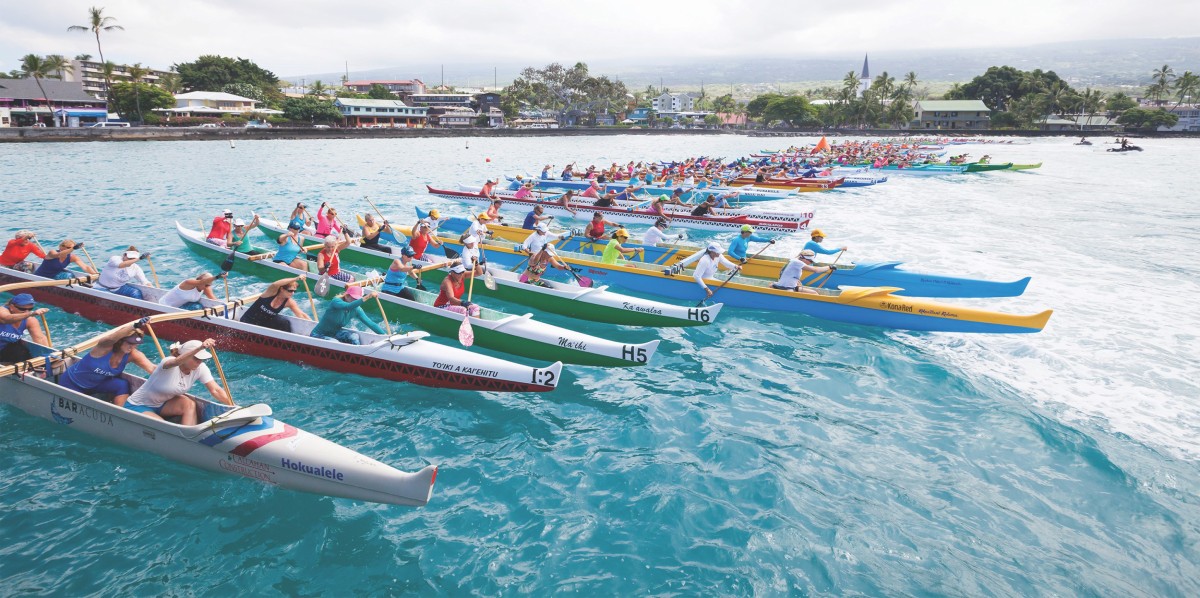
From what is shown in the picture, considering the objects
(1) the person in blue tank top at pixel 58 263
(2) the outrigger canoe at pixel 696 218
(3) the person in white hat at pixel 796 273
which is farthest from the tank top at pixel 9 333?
(2) the outrigger canoe at pixel 696 218

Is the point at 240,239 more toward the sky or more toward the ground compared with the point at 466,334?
more toward the sky

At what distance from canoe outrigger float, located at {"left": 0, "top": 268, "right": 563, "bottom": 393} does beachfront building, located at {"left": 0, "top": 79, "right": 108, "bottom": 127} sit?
299 ft

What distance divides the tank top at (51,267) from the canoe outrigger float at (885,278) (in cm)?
1271

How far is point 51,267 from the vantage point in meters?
13.2

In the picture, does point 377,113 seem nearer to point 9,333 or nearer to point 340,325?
point 340,325

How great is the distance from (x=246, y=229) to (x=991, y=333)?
18.6 metres

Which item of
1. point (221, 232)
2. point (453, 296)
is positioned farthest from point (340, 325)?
point (221, 232)

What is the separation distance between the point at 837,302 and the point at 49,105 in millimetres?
106922

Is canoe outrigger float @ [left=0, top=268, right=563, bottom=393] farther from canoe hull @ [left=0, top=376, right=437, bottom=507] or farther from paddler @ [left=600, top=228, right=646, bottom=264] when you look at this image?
paddler @ [left=600, top=228, right=646, bottom=264]

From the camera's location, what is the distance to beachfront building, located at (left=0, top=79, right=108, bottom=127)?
7756cm

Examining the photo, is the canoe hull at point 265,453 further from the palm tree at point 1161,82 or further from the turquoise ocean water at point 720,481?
the palm tree at point 1161,82

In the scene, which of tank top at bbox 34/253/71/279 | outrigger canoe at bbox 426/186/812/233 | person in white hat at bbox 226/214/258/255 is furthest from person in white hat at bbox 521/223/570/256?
outrigger canoe at bbox 426/186/812/233

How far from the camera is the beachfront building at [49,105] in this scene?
3054 inches

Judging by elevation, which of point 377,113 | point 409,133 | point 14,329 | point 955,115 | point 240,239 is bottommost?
point 14,329
